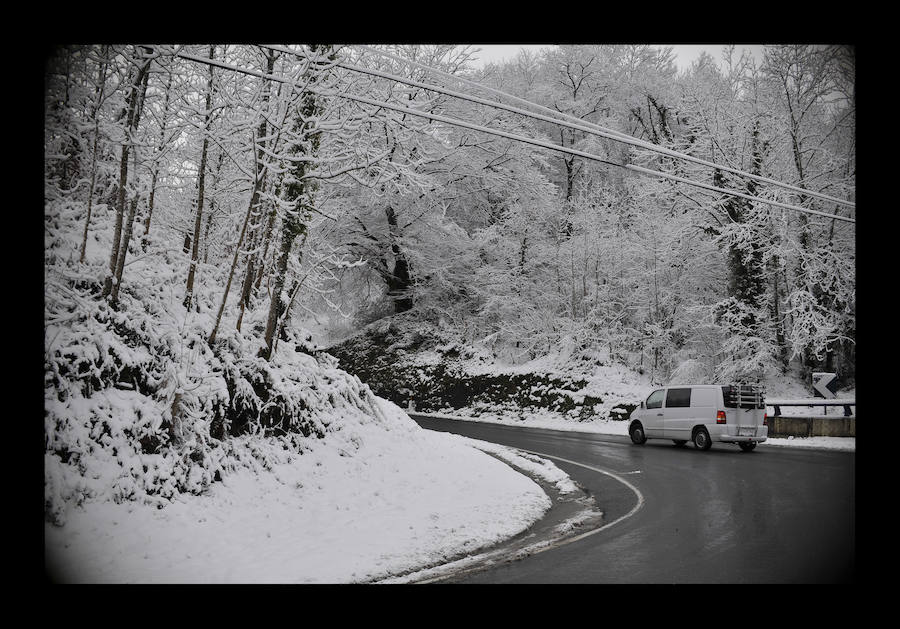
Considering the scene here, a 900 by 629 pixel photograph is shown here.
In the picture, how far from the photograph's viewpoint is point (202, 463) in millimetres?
7645

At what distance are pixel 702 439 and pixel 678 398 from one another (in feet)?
4.34

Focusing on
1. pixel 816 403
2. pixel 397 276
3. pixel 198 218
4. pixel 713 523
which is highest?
pixel 397 276

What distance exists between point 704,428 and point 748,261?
882 centimetres

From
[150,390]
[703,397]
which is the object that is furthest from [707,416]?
[150,390]

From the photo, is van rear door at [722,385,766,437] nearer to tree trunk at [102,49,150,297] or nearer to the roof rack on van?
the roof rack on van

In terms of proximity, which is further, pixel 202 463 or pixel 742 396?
pixel 742 396

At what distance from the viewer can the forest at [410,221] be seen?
24.7ft

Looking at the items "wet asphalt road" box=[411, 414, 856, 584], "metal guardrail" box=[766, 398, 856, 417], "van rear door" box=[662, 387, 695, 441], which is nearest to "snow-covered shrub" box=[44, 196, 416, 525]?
"wet asphalt road" box=[411, 414, 856, 584]

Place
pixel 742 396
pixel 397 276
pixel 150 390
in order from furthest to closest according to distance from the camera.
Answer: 1. pixel 397 276
2. pixel 742 396
3. pixel 150 390

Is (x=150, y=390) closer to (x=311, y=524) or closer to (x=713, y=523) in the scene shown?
(x=311, y=524)

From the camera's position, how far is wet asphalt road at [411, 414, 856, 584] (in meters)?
6.12

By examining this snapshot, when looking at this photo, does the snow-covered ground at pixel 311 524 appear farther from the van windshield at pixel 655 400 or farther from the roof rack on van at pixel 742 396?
the van windshield at pixel 655 400

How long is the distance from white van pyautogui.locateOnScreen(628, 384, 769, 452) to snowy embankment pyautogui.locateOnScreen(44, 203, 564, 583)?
726 centimetres
